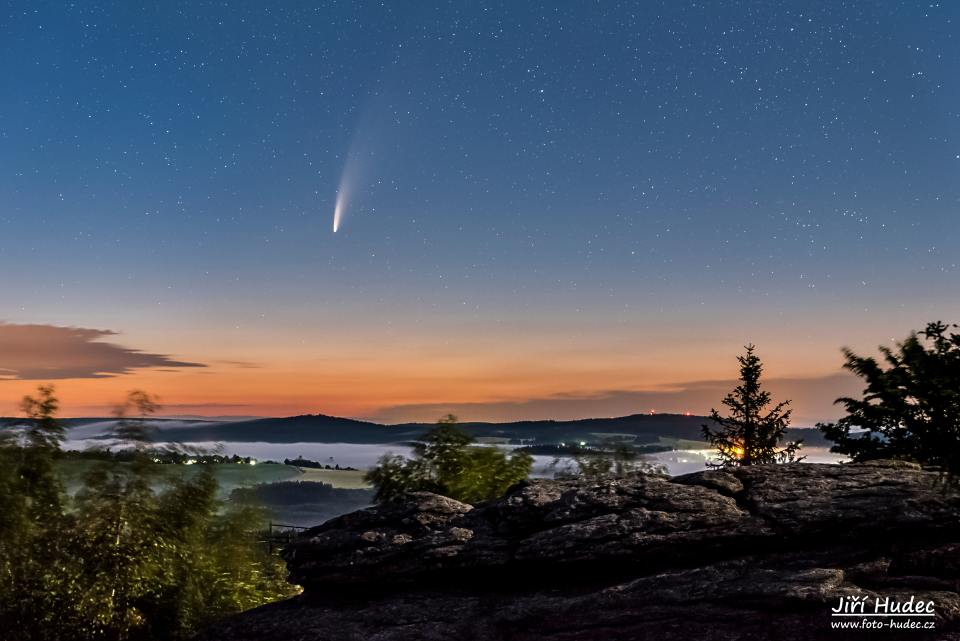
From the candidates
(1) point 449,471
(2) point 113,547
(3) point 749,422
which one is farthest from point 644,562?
(3) point 749,422

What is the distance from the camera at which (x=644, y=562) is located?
14008 millimetres

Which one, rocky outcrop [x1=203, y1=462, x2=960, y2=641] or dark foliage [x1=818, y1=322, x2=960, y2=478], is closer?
rocky outcrop [x1=203, y1=462, x2=960, y2=641]

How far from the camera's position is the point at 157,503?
67.9 ft

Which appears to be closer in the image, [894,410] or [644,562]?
[644,562]

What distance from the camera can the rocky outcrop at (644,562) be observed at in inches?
479

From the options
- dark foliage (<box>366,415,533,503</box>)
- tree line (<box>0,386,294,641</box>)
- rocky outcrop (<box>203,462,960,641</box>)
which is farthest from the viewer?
dark foliage (<box>366,415,533,503</box>)

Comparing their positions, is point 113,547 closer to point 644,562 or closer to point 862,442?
point 644,562

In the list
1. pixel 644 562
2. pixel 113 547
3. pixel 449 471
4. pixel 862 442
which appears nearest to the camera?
pixel 644 562

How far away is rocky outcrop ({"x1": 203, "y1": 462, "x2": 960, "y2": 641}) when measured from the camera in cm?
1217

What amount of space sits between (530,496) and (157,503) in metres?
10.9

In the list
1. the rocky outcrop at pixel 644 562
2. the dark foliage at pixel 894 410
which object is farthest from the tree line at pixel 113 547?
the dark foliage at pixel 894 410

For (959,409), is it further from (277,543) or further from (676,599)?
(277,543)

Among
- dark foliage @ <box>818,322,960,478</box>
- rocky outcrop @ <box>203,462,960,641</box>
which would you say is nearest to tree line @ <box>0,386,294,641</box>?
rocky outcrop @ <box>203,462,960,641</box>

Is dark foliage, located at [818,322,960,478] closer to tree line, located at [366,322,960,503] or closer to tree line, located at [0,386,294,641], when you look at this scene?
tree line, located at [366,322,960,503]
